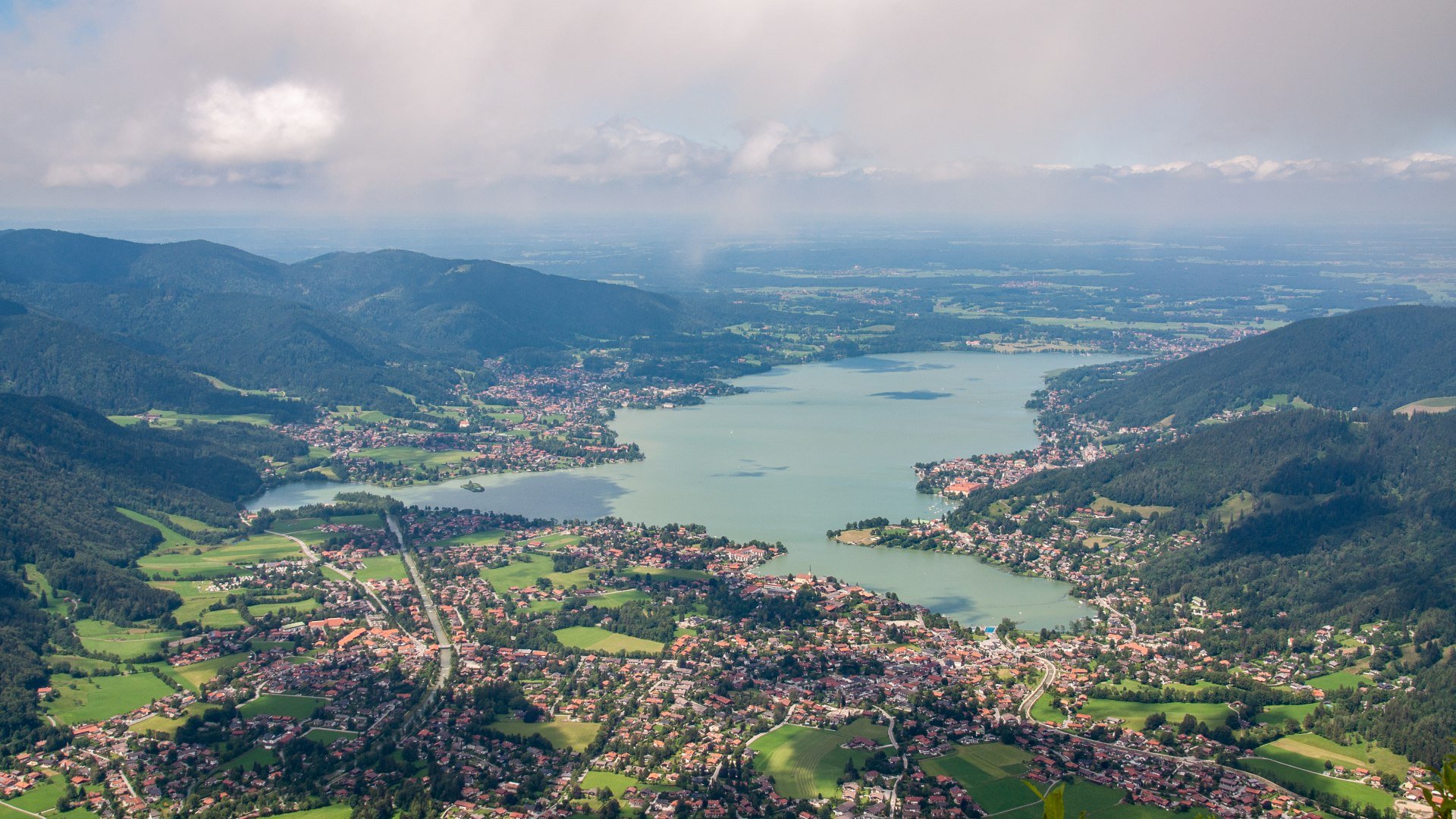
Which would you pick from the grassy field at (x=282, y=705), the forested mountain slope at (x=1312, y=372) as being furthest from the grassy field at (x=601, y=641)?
the forested mountain slope at (x=1312, y=372)

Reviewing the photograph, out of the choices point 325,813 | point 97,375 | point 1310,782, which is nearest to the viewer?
point 325,813

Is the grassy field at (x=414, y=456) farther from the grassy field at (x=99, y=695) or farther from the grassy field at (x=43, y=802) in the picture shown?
the grassy field at (x=43, y=802)

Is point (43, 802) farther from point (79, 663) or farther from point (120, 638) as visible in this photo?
point (120, 638)

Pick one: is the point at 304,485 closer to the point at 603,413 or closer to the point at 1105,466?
the point at 603,413

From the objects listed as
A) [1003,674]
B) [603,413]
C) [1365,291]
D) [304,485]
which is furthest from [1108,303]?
[1003,674]

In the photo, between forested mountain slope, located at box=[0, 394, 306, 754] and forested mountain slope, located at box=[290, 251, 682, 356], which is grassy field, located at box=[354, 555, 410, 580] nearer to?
forested mountain slope, located at box=[0, 394, 306, 754]

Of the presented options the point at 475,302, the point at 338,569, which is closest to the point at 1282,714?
the point at 338,569
